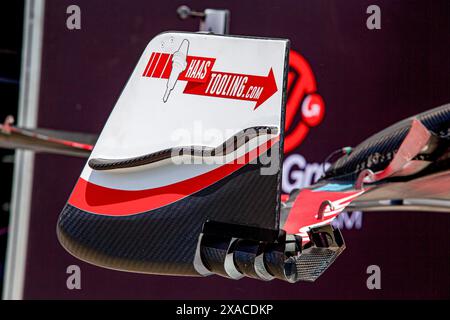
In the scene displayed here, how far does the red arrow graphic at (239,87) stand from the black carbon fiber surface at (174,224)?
100 mm

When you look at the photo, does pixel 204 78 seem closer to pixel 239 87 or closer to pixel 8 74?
pixel 239 87

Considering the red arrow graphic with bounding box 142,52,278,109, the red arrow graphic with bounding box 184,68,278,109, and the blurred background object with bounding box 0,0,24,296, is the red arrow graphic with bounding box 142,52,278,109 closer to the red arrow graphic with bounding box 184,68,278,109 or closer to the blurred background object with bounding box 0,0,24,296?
the red arrow graphic with bounding box 184,68,278,109

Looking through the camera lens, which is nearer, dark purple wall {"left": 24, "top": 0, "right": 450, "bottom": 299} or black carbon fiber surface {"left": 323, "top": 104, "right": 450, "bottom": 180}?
black carbon fiber surface {"left": 323, "top": 104, "right": 450, "bottom": 180}

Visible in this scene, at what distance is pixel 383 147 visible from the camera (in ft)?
4.56

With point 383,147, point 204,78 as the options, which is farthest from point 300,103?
point 204,78

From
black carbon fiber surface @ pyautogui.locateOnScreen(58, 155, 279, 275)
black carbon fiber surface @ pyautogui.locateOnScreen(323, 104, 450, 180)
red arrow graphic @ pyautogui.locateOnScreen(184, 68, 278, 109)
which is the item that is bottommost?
black carbon fiber surface @ pyautogui.locateOnScreen(58, 155, 279, 275)

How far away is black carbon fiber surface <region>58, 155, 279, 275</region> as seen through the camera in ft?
3.15

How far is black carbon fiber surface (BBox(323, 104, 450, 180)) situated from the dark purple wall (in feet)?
2.63

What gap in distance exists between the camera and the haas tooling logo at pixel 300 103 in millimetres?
2275

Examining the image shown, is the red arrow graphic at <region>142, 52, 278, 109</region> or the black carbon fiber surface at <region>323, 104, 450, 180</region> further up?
the red arrow graphic at <region>142, 52, 278, 109</region>

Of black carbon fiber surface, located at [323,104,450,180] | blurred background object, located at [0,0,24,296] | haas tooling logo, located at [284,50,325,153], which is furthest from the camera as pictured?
haas tooling logo, located at [284,50,325,153]

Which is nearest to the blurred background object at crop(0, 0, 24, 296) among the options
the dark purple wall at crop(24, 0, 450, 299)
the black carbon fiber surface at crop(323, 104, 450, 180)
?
the dark purple wall at crop(24, 0, 450, 299)

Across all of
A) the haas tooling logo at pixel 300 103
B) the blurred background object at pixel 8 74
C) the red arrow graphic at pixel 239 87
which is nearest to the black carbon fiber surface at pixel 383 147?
the red arrow graphic at pixel 239 87
